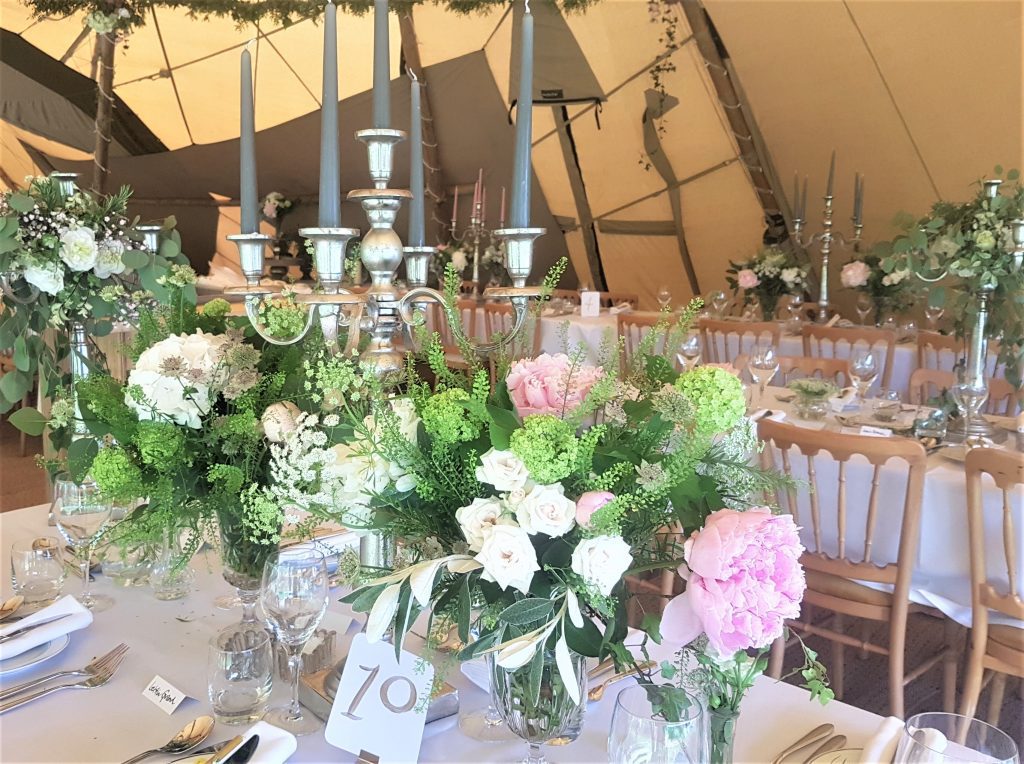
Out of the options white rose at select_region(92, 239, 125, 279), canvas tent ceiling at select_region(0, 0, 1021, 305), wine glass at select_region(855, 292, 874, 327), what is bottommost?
white rose at select_region(92, 239, 125, 279)

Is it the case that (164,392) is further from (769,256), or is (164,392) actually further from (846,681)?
(769,256)

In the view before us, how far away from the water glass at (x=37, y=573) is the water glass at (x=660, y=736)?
951mm

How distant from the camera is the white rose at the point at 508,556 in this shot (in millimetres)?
654

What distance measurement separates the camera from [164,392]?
0.92 m

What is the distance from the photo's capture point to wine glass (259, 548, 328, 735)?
88cm

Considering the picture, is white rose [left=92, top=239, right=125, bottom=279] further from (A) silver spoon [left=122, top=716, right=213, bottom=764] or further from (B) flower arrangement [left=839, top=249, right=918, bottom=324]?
(B) flower arrangement [left=839, top=249, right=918, bottom=324]

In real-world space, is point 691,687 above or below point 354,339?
below

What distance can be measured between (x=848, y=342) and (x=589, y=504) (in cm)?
367

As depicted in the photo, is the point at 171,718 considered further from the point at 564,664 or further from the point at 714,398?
the point at 714,398

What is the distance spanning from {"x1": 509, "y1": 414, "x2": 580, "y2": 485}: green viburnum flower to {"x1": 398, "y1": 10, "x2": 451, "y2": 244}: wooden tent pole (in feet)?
18.7

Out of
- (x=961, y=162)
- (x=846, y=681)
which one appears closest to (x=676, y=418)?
(x=846, y=681)

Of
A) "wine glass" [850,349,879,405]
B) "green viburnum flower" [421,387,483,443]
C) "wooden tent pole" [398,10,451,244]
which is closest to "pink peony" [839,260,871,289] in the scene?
"wine glass" [850,349,879,405]

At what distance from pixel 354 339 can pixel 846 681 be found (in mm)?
1975

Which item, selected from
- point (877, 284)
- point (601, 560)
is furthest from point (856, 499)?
point (877, 284)
